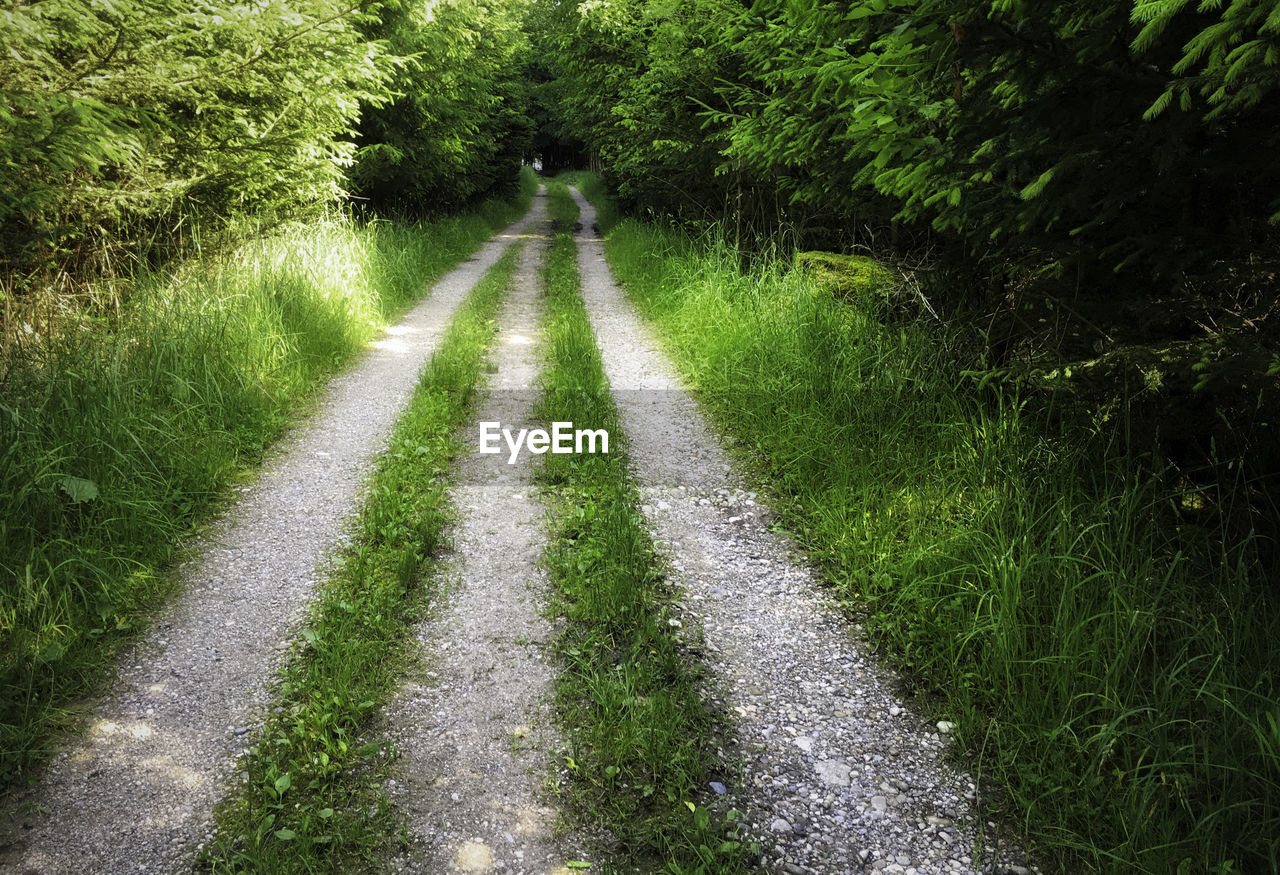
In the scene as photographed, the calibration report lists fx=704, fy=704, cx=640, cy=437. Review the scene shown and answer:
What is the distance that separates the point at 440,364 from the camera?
724 centimetres

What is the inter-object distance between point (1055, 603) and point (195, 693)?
146 inches

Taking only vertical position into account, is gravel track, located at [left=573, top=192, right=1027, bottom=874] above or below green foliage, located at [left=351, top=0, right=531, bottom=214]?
below

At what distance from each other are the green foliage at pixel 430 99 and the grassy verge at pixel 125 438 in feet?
11.9

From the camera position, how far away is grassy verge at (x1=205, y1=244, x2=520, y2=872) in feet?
7.53

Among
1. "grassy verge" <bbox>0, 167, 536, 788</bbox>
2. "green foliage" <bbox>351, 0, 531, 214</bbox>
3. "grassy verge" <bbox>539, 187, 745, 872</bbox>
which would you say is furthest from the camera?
"green foliage" <bbox>351, 0, 531, 214</bbox>

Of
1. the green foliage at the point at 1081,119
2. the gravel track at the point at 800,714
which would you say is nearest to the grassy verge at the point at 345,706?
the gravel track at the point at 800,714

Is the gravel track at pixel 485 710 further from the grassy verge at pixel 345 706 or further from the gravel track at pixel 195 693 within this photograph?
the gravel track at pixel 195 693

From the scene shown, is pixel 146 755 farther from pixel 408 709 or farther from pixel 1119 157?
pixel 1119 157

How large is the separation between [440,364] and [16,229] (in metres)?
3.40

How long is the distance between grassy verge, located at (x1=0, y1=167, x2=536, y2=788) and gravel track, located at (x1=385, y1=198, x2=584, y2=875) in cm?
143

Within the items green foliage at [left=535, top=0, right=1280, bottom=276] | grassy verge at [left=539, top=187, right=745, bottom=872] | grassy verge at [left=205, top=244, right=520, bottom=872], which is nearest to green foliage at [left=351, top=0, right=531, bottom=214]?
grassy verge at [left=205, top=244, right=520, bottom=872]

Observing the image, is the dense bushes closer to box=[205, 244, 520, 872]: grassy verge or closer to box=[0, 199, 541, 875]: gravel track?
box=[0, 199, 541, 875]: gravel track

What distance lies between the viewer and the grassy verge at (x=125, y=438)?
3068 mm

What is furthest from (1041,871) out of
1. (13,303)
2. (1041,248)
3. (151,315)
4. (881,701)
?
(13,303)
